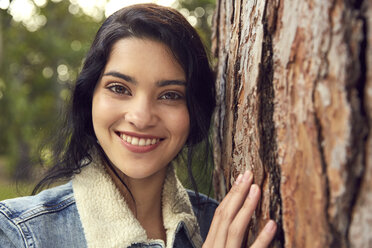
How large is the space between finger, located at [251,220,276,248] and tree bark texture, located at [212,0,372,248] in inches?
0.8

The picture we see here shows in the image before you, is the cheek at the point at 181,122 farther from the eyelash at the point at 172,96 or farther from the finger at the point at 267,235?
the finger at the point at 267,235

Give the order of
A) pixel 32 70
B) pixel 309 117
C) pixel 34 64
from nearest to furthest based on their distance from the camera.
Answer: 1. pixel 309 117
2. pixel 34 64
3. pixel 32 70

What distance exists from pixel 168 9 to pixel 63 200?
38.4 inches

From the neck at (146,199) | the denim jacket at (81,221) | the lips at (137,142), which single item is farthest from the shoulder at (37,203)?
the lips at (137,142)

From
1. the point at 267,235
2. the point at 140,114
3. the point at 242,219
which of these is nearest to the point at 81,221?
the point at 140,114

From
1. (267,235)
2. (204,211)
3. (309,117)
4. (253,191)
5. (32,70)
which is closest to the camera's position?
(309,117)

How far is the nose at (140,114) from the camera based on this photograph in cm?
168

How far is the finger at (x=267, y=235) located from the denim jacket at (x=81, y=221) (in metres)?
0.71

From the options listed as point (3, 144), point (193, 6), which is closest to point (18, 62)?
point (3, 144)

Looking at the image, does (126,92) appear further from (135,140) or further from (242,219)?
(242,219)

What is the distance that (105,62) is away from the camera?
6.05 ft

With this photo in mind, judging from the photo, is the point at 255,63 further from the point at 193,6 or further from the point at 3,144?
the point at 3,144

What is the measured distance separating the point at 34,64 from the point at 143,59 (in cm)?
1523

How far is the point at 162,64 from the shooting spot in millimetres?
1730
